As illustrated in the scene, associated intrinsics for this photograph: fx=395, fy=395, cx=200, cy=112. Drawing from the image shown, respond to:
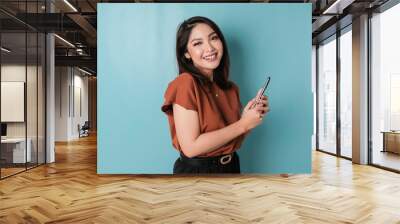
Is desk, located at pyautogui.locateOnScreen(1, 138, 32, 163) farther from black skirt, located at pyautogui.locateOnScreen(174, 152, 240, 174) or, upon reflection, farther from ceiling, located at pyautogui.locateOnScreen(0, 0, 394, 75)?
black skirt, located at pyautogui.locateOnScreen(174, 152, 240, 174)

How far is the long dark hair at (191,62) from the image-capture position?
180 inches

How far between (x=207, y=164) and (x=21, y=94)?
4.52m

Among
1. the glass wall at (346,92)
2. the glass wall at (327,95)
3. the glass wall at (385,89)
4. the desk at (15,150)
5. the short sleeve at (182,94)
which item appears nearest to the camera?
the short sleeve at (182,94)

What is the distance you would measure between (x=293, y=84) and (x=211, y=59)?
1.14 meters

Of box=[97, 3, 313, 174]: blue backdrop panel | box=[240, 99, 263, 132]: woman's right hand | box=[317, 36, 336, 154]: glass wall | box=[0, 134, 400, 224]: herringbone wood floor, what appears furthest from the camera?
box=[317, 36, 336, 154]: glass wall

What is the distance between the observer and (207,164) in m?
4.55

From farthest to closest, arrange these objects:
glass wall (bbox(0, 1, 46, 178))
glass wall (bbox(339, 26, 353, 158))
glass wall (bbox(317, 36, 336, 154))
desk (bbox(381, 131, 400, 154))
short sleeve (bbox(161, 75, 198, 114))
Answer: glass wall (bbox(317, 36, 336, 154))
glass wall (bbox(339, 26, 353, 158))
desk (bbox(381, 131, 400, 154))
glass wall (bbox(0, 1, 46, 178))
short sleeve (bbox(161, 75, 198, 114))

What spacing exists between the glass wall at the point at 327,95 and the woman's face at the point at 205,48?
648cm

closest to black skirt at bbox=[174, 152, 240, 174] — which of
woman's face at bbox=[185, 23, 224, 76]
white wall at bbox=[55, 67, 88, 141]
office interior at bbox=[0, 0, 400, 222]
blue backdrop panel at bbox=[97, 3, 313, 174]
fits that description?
blue backdrop panel at bbox=[97, 3, 313, 174]

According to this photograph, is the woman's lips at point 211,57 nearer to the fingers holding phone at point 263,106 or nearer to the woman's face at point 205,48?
the woman's face at point 205,48

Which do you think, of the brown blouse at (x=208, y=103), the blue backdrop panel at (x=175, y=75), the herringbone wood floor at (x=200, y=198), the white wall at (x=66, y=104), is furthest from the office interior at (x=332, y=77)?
the white wall at (x=66, y=104)

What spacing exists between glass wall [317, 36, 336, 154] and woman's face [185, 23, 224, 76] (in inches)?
255

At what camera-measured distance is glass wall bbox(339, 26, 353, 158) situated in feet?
29.8

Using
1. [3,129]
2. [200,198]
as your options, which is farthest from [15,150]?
[200,198]
